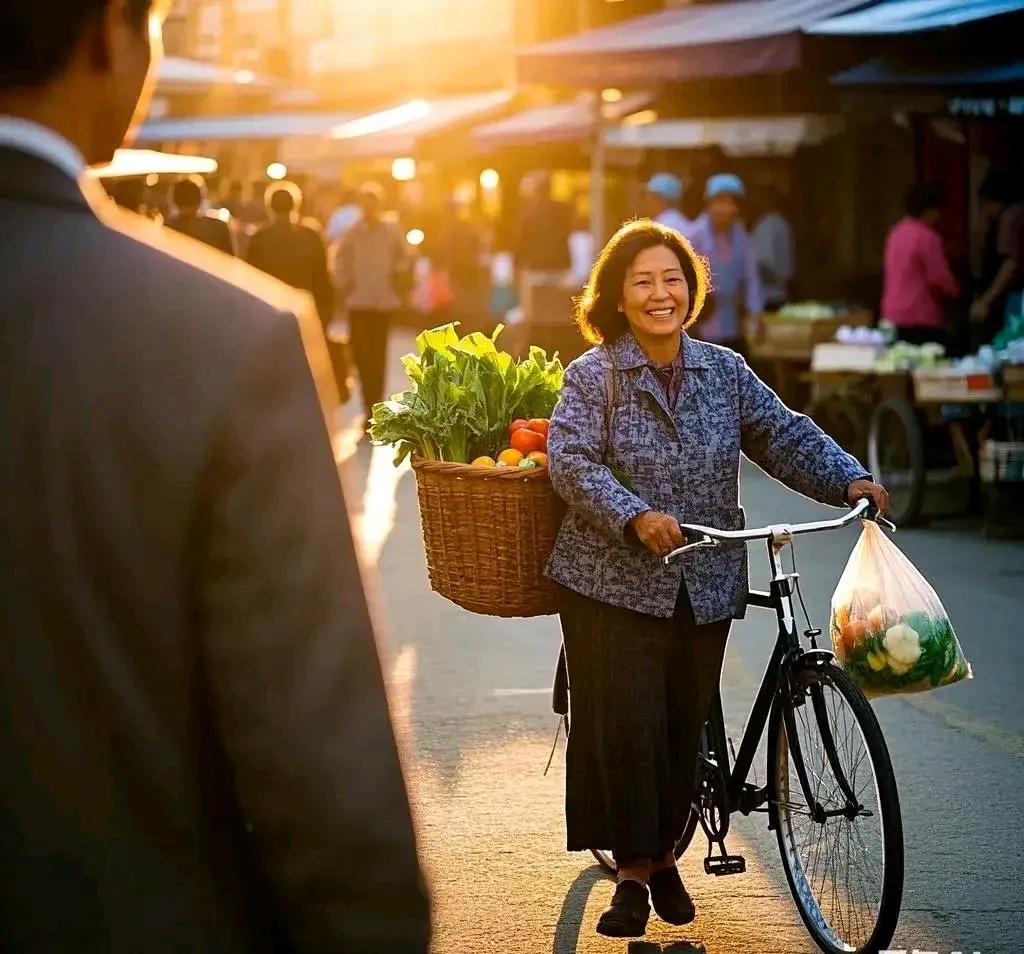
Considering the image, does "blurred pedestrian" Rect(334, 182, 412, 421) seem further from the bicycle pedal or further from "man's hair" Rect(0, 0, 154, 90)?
"man's hair" Rect(0, 0, 154, 90)

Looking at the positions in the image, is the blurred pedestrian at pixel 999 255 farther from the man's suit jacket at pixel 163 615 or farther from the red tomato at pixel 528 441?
the man's suit jacket at pixel 163 615

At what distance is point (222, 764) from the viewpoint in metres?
1.86

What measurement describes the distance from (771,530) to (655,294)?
2.19 ft

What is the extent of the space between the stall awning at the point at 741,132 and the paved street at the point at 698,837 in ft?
34.8

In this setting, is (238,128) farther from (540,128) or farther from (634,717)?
(634,717)

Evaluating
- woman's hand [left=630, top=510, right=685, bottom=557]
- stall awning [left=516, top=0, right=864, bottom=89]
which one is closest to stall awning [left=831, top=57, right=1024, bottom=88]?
stall awning [left=516, top=0, right=864, bottom=89]

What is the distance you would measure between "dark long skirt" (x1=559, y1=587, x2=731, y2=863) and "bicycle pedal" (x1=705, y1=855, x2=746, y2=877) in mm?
160

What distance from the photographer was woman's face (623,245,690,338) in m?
4.91


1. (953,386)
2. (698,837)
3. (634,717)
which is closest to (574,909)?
(634,717)

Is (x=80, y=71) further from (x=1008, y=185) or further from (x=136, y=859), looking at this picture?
(x=1008, y=185)

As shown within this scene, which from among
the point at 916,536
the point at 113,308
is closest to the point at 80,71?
the point at 113,308

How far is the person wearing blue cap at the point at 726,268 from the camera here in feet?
52.8

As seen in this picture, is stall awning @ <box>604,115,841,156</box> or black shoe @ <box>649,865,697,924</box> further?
stall awning @ <box>604,115,841,156</box>

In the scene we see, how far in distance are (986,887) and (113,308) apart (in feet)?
13.7
